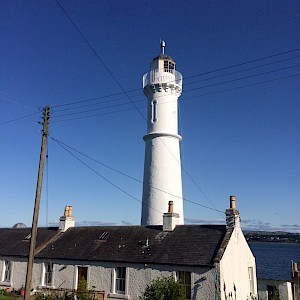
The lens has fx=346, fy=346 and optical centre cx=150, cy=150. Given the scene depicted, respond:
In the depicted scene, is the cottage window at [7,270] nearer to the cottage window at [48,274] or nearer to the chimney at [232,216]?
the cottage window at [48,274]

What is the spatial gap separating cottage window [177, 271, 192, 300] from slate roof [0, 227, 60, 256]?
36.4 ft

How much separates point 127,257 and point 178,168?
9581 millimetres

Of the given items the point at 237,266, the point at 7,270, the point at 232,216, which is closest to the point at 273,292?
the point at 237,266

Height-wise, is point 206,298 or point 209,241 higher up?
point 209,241

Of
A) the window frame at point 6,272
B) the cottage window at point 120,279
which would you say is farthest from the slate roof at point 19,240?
the cottage window at point 120,279

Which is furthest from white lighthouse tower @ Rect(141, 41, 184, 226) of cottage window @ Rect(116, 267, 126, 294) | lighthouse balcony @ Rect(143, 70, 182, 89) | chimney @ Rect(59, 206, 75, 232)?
cottage window @ Rect(116, 267, 126, 294)

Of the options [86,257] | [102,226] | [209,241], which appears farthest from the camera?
[102,226]

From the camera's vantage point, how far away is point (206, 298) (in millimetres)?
17953

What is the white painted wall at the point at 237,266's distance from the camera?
60.4ft

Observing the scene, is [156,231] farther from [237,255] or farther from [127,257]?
[237,255]

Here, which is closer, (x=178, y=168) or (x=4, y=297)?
(x=4, y=297)

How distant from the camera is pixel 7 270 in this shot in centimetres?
2523

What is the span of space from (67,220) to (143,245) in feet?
27.5

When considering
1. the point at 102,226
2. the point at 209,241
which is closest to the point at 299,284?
the point at 209,241
